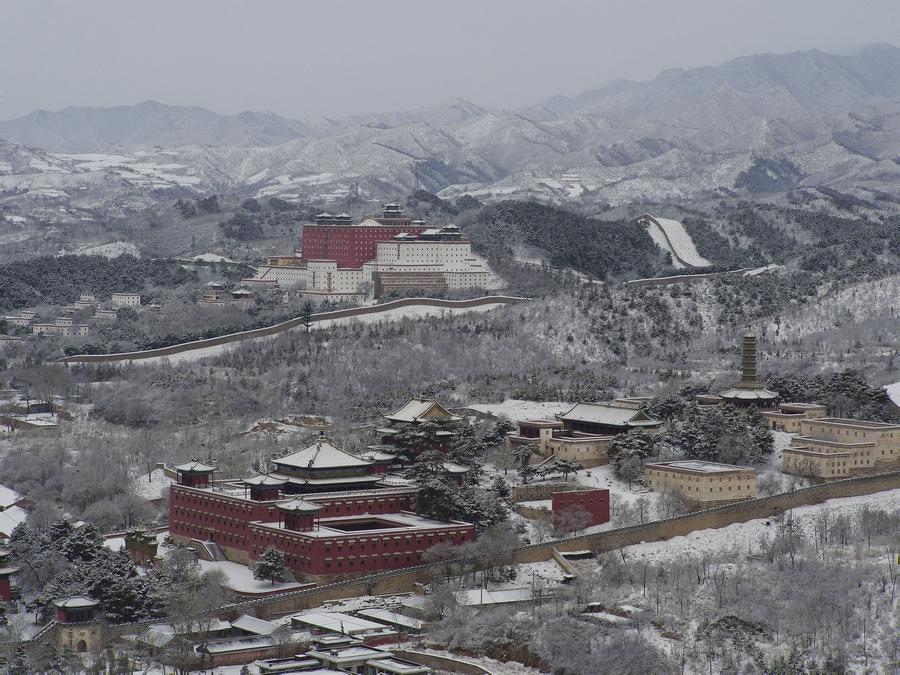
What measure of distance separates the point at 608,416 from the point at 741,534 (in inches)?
452

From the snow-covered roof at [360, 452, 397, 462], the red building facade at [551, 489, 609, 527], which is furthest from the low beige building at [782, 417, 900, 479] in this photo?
the snow-covered roof at [360, 452, 397, 462]

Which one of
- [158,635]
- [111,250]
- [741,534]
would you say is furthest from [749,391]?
[111,250]

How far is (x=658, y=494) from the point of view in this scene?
71875 millimetres

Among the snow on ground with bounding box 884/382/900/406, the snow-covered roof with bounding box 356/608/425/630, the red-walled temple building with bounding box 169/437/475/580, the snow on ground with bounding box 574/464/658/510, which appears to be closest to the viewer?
the snow-covered roof with bounding box 356/608/425/630

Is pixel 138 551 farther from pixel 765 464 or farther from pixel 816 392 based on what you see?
pixel 816 392

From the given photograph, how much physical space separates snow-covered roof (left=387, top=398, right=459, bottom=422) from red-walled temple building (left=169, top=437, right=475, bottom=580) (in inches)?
153

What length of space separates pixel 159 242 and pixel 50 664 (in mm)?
117004

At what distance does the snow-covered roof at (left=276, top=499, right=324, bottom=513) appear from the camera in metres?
66.2

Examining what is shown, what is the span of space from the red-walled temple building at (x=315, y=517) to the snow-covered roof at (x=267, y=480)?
0.13 feet

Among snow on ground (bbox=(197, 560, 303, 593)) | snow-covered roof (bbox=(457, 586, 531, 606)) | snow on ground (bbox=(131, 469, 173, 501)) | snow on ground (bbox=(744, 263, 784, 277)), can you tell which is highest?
snow on ground (bbox=(744, 263, 784, 277))

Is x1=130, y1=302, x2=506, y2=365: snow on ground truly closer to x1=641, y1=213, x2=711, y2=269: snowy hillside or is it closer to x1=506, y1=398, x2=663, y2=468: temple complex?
x1=506, y1=398, x2=663, y2=468: temple complex

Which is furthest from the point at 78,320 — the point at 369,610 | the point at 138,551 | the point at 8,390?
the point at 369,610

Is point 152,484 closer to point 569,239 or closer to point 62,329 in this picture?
point 62,329

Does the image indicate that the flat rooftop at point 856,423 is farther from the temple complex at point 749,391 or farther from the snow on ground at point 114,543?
the snow on ground at point 114,543
